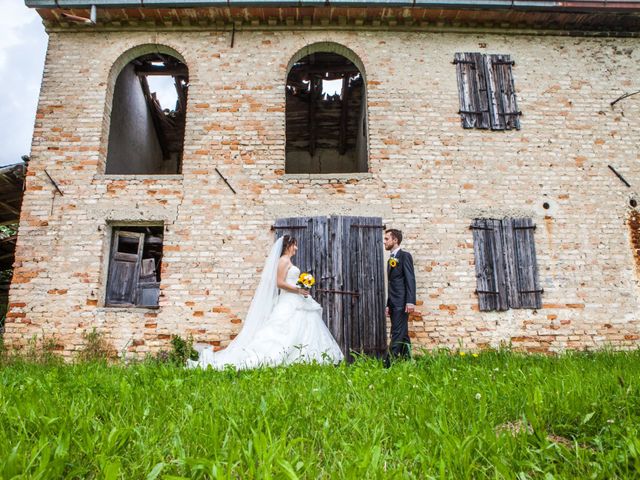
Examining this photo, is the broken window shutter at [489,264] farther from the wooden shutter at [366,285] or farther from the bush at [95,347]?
the bush at [95,347]

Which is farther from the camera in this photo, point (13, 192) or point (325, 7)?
point (13, 192)

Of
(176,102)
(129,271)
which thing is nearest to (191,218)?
(129,271)

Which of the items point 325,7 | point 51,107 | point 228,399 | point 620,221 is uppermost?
point 325,7

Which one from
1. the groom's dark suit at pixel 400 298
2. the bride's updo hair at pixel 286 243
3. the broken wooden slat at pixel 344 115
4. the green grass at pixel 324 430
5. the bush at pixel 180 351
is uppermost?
the broken wooden slat at pixel 344 115

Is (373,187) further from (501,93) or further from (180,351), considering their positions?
(180,351)

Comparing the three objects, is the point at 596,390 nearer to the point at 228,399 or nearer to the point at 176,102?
the point at 228,399

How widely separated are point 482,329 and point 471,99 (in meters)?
4.34

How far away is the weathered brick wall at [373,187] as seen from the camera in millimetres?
6824

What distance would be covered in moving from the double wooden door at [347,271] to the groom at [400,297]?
3.09 ft

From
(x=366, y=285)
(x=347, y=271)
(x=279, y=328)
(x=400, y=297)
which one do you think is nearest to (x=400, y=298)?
(x=400, y=297)

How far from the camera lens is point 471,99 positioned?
7.84m

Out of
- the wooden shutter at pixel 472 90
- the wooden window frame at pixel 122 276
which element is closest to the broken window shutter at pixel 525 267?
the wooden shutter at pixel 472 90

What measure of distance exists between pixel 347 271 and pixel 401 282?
1292 mm

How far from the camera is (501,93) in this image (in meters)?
7.86
